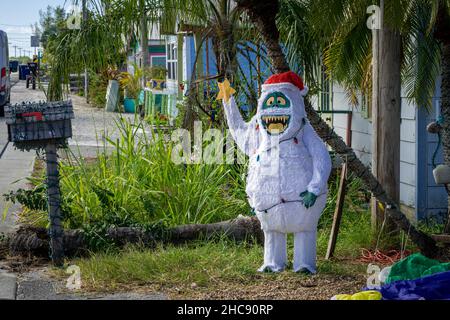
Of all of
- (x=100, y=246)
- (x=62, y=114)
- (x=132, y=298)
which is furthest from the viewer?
(x=100, y=246)

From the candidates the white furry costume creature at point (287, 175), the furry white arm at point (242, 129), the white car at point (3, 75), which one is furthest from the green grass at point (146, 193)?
the white car at point (3, 75)

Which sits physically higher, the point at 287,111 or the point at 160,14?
the point at 160,14

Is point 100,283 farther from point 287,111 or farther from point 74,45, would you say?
point 74,45

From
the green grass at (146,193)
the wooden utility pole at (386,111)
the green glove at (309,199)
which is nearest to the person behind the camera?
the green glove at (309,199)

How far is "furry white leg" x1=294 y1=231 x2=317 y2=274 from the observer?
20.3ft

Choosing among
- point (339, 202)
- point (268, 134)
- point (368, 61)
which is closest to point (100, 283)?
point (268, 134)

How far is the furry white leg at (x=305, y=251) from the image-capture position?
6184mm

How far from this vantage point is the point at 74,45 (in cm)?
841

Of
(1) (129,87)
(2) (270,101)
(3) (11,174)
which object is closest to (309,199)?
(2) (270,101)

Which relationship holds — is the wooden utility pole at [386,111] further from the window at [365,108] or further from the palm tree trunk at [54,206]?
the window at [365,108]

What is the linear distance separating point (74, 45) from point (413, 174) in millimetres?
4041

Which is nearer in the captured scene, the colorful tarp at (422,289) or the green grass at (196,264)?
the colorful tarp at (422,289)

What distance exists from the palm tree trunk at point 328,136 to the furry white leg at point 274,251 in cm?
95

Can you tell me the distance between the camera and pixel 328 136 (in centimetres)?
691
